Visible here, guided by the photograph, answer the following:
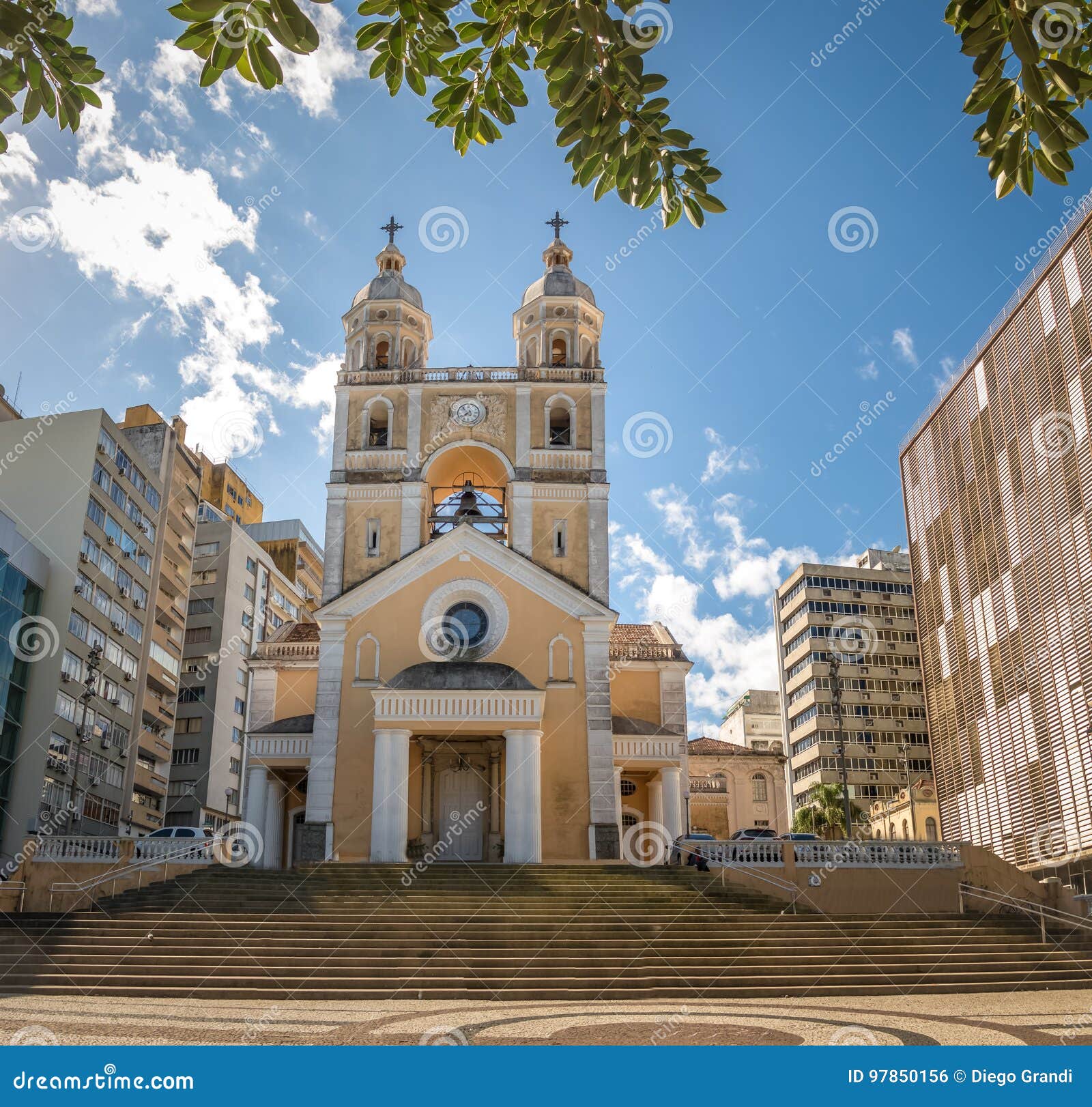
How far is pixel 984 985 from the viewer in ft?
53.3

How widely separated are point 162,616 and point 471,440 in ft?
110

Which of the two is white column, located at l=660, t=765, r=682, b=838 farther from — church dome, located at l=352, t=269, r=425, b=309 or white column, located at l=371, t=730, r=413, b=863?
church dome, located at l=352, t=269, r=425, b=309

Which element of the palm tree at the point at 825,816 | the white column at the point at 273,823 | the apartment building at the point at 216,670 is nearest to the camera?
the white column at the point at 273,823

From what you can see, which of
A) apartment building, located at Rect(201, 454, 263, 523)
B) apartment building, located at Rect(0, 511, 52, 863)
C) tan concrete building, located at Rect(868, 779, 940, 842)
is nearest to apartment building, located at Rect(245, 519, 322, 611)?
apartment building, located at Rect(201, 454, 263, 523)

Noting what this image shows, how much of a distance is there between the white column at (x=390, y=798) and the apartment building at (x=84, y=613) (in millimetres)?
21270

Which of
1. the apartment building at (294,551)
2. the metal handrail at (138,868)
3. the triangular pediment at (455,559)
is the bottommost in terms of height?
the metal handrail at (138,868)

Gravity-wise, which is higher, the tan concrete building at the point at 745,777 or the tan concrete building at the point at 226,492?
the tan concrete building at the point at 226,492

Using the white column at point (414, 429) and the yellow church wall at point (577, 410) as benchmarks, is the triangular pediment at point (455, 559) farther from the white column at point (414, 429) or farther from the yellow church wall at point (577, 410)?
the yellow church wall at point (577, 410)

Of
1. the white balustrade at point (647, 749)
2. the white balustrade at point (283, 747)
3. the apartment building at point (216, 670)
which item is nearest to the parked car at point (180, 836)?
the white balustrade at point (283, 747)

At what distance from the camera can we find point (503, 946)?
17562 mm

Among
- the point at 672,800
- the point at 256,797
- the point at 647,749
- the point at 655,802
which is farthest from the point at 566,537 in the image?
the point at 256,797

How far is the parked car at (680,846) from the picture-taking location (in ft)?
80.4

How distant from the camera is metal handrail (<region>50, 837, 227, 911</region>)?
2161 centimetres

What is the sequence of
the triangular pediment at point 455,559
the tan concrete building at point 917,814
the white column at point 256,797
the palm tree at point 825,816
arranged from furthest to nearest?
1. the palm tree at point 825,816
2. the tan concrete building at point 917,814
3. the triangular pediment at point 455,559
4. the white column at point 256,797
